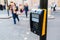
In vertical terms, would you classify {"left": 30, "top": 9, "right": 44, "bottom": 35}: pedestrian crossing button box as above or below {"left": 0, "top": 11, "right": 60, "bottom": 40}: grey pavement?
above

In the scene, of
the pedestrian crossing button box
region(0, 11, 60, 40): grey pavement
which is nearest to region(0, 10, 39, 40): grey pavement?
region(0, 11, 60, 40): grey pavement

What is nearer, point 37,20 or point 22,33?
point 37,20

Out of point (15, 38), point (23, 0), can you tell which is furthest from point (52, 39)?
point (23, 0)

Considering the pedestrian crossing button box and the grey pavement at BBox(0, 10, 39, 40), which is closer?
the pedestrian crossing button box

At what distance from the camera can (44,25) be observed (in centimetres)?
292

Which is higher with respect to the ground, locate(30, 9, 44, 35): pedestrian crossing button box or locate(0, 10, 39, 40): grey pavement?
locate(30, 9, 44, 35): pedestrian crossing button box

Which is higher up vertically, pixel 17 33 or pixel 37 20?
pixel 37 20

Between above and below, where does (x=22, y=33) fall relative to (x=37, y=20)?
below

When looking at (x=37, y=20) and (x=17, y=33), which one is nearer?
(x=37, y=20)

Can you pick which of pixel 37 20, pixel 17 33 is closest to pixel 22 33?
pixel 17 33

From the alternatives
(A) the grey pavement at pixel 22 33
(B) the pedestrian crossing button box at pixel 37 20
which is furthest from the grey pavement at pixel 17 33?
(B) the pedestrian crossing button box at pixel 37 20

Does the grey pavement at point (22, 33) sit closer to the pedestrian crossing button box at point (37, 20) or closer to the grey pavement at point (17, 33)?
the grey pavement at point (17, 33)

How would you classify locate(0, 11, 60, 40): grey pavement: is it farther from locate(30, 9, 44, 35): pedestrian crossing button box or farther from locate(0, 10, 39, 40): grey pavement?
locate(30, 9, 44, 35): pedestrian crossing button box

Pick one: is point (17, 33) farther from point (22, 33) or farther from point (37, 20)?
point (37, 20)
